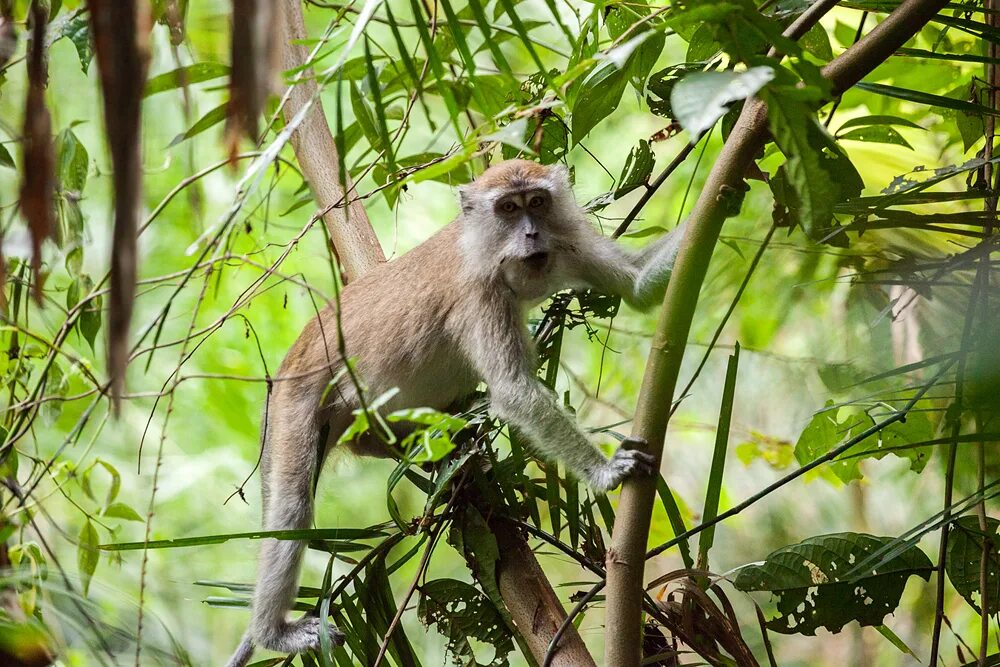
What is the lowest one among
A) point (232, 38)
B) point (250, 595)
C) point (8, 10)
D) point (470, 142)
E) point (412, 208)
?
point (250, 595)

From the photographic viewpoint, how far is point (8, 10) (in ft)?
6.09

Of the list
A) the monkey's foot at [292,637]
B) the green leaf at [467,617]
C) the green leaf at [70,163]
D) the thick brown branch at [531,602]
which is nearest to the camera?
the thick brown branch at [531,602]

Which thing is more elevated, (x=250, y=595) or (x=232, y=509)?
(x=232, y=509)

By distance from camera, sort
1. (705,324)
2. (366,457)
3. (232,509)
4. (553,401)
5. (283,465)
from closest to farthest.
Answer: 1. (553,401)
2. (283,465)
3. (366,457)
4. (705,324)
5. (232,509)

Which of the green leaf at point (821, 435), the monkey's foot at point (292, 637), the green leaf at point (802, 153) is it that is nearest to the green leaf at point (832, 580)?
the green leaf at point (821, 435)

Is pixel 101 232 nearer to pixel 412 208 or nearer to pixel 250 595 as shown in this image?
pixel 412 208

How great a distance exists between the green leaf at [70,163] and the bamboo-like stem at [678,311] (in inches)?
84.5

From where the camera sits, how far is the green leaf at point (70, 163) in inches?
118

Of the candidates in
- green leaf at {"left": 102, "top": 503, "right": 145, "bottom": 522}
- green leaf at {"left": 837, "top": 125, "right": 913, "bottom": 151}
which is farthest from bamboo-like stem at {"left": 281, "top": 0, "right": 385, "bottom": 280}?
green leaf at {"left": 837, "top": 125, "right": 913, "bottom": 151}

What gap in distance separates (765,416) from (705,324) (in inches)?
57.5

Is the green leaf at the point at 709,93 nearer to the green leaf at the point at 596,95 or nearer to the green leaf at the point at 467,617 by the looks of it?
the green leaf at the point at 596,95

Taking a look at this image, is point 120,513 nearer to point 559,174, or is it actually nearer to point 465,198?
point 465,198

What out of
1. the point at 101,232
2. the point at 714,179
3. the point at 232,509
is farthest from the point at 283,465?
the point at 101,232

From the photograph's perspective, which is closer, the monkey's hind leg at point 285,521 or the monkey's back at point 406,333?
the monkey's hind leg at point 285,521
